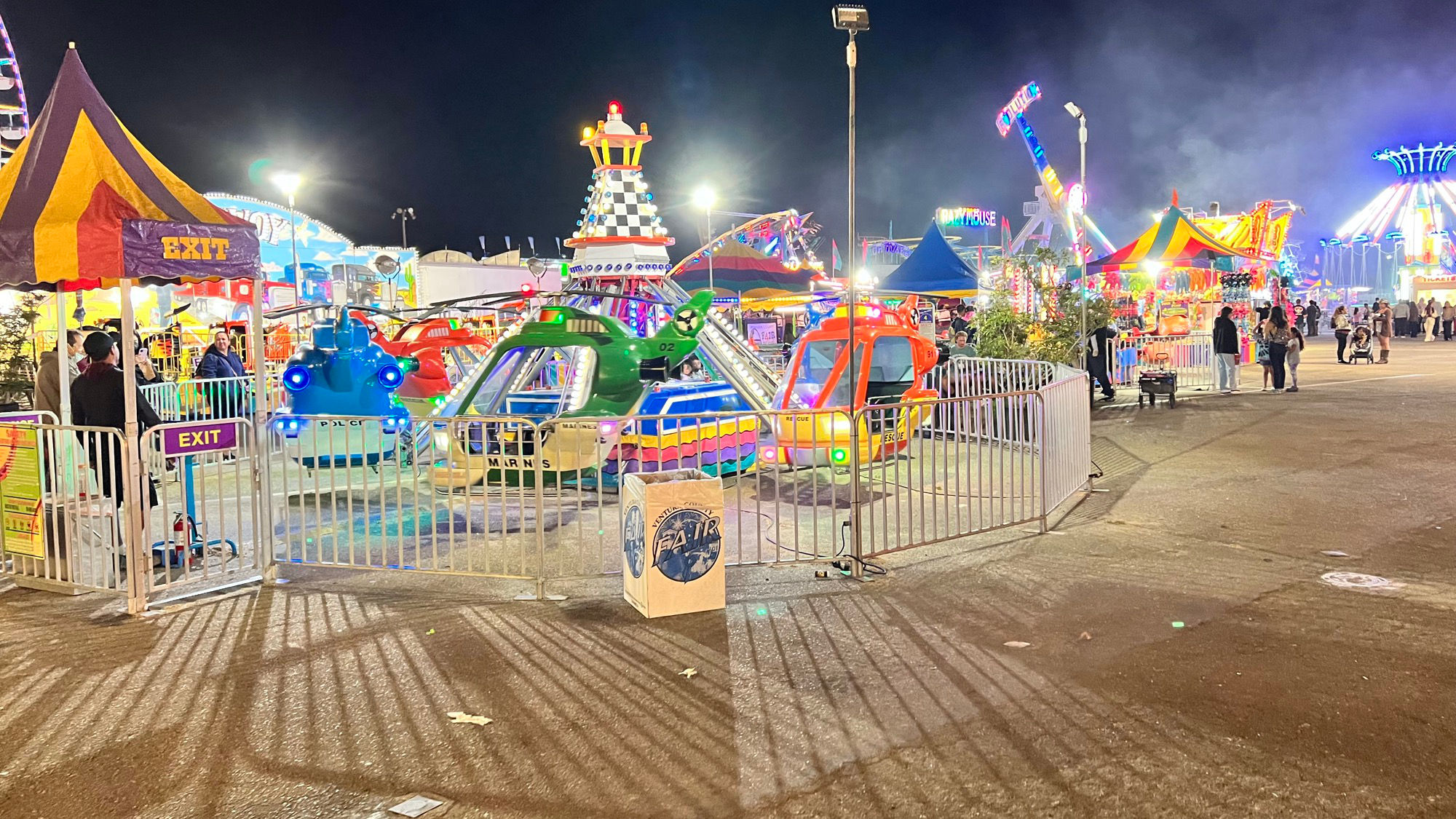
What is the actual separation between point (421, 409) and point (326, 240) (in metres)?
23.3

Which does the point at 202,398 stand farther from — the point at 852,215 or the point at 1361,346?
the point at 1361,346

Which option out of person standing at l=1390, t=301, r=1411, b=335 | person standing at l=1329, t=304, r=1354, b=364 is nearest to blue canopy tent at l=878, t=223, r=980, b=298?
person standing at l=1329, t=304, r=1354, b=364

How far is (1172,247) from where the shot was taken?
79.5 feet

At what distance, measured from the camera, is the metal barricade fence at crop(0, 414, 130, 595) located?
6055mm

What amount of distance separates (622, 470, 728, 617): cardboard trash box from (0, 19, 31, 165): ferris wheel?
80.5 ft

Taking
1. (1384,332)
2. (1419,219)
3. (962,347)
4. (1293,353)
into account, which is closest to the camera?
(1293,353)

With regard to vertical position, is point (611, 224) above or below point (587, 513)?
above

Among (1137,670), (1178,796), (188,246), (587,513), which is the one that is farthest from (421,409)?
(1178,796)

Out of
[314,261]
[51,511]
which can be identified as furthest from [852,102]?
[314,261]

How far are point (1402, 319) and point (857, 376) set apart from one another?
39.5 m

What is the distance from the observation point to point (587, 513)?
8703 mm

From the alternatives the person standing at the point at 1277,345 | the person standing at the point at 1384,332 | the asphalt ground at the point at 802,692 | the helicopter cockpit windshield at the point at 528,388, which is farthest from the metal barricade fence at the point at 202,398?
the person standing at the point at 1384,332

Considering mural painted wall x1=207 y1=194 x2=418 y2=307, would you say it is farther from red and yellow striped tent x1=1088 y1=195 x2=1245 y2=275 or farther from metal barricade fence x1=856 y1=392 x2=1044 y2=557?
metal barricade fence x1=856 y1=392 x2=1044 y2=557

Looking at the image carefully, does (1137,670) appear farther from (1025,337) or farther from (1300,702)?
(1025,337)
